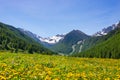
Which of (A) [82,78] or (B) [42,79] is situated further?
(A) [82,78]

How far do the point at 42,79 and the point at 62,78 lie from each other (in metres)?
1.10

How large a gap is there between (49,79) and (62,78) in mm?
1178

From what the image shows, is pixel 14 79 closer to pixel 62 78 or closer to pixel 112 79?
pixel 62 78

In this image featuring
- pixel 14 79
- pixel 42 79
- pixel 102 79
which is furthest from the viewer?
pixel 102 79

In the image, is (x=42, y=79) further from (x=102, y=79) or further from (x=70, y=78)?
(x=102, y=79)

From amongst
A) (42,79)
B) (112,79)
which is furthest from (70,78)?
(112,79)

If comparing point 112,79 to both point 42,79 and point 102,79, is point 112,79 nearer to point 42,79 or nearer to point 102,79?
point 102,79

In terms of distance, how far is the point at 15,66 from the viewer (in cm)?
1625

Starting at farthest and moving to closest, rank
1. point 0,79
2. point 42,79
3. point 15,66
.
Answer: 1. point 15,66
2. point 42,79
3. point 0,79

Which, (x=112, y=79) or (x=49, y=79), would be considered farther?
(x=112, y=79)

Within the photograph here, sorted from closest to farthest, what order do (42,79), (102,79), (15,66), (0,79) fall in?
(0,79) → (42,79) → (102,79) → (15,66)

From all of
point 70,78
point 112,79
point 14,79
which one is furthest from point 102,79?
point 14,79

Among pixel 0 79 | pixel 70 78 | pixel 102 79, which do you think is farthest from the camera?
pixel 102 79

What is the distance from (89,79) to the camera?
13.5 metres
